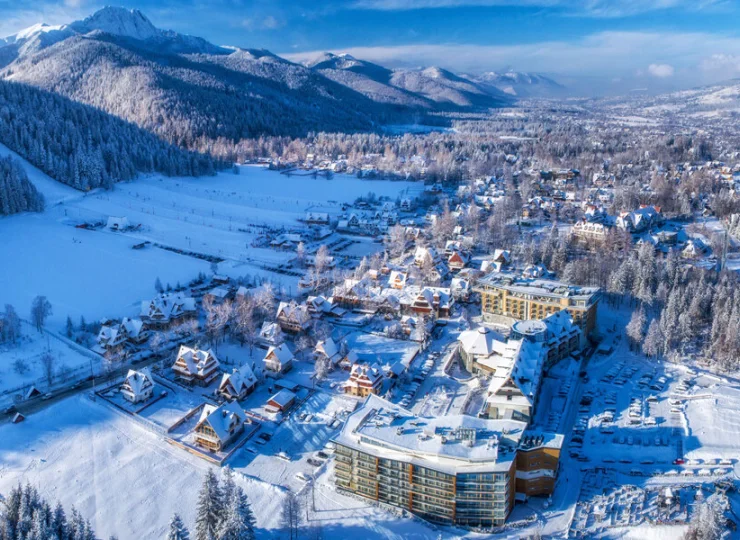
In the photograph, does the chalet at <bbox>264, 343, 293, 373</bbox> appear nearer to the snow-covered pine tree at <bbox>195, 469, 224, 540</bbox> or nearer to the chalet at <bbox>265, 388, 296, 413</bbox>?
the chalet at <bbox>265, 388, 296, 413</bbox>

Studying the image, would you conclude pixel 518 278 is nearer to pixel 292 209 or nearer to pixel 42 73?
pixel 292 209

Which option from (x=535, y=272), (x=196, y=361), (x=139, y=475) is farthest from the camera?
(x=535, y=272)

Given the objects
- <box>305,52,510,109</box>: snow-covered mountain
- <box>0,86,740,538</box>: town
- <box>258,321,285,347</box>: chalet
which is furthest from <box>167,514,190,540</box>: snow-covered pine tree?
<box>305,52,510,109</box>: snow-covered mountain

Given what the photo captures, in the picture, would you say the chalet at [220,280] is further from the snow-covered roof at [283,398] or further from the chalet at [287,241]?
the snow-covered roof at [283,398]

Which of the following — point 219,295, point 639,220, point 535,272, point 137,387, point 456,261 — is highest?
point 639,220

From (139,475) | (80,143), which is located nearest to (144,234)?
(80,143)

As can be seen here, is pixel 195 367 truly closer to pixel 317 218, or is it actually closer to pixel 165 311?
pixel 165 311
